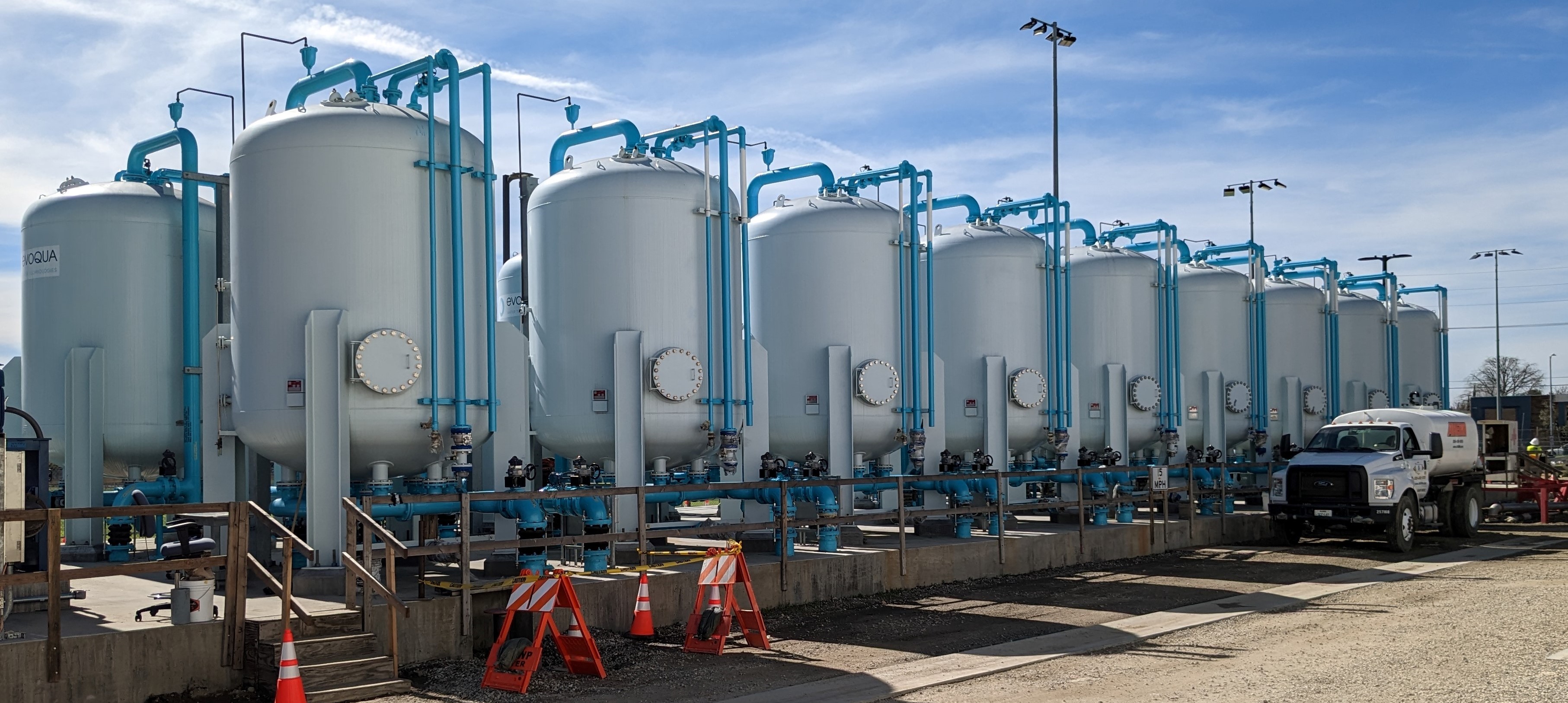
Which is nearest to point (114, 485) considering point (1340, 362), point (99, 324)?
point (99, 324)

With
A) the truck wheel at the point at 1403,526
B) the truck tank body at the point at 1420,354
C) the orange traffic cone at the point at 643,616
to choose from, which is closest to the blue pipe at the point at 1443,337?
the truck tank body at the point at 1420,354

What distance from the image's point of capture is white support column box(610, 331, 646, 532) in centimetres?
1561

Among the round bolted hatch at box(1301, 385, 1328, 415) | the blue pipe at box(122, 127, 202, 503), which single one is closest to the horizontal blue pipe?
the blue pipe at box(122, 127, 202, 503)

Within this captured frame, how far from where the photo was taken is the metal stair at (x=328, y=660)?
10.2 metres

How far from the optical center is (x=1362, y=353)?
3203 cm

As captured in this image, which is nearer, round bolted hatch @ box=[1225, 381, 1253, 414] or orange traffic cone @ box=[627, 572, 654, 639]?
orange traffic cone @ box=[627, 572, 654, 639]

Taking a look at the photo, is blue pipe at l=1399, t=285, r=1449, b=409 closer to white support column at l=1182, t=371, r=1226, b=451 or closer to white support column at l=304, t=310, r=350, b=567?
white support column at l=1182, t=371, r=1226, b=451

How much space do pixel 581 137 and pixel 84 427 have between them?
280 inches

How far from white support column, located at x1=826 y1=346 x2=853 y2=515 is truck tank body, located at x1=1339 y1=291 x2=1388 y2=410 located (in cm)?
1761

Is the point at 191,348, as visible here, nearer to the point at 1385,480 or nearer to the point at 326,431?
the point at 326,431

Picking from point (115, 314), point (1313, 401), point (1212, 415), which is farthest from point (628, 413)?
point (1313, 401)

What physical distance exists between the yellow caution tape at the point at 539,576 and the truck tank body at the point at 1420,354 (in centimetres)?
2565

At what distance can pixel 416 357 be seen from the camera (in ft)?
44.8

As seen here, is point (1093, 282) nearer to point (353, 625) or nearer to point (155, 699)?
point (353, 625)
